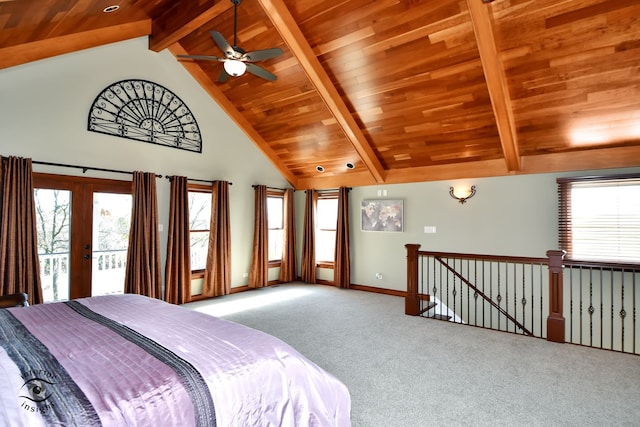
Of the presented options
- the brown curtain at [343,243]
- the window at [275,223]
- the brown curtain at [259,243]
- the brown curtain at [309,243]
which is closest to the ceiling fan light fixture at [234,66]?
the brown curtain at [259,243]

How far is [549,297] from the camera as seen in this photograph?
402 centimetres

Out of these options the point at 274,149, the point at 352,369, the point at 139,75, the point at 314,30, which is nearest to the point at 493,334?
the point at 352,369

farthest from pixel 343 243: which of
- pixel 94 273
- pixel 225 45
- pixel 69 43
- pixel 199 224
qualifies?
pixel 69 43

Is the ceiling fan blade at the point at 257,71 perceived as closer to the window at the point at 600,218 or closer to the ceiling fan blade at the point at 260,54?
the ceiling fan blade at the point at 260,54

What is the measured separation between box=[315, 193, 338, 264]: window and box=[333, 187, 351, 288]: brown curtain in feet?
1.56

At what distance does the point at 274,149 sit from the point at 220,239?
7.46ft

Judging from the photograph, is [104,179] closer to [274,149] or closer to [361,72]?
[274,149]

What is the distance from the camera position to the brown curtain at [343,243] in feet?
23.5

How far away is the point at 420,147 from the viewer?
230 inches

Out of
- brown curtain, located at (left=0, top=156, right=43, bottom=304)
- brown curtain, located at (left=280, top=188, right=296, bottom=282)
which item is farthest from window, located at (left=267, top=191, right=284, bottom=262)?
brown curtain, located at (left=0, top=156, right=43, bottom=304)

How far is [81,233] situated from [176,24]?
323 cm

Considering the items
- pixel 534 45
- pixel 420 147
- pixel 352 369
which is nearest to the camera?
pixel 352 369

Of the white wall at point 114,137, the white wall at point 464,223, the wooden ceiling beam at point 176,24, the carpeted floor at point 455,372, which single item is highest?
the wooden ceiling beam at point 176,24

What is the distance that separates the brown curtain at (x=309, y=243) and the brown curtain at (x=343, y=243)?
0.68 metres
